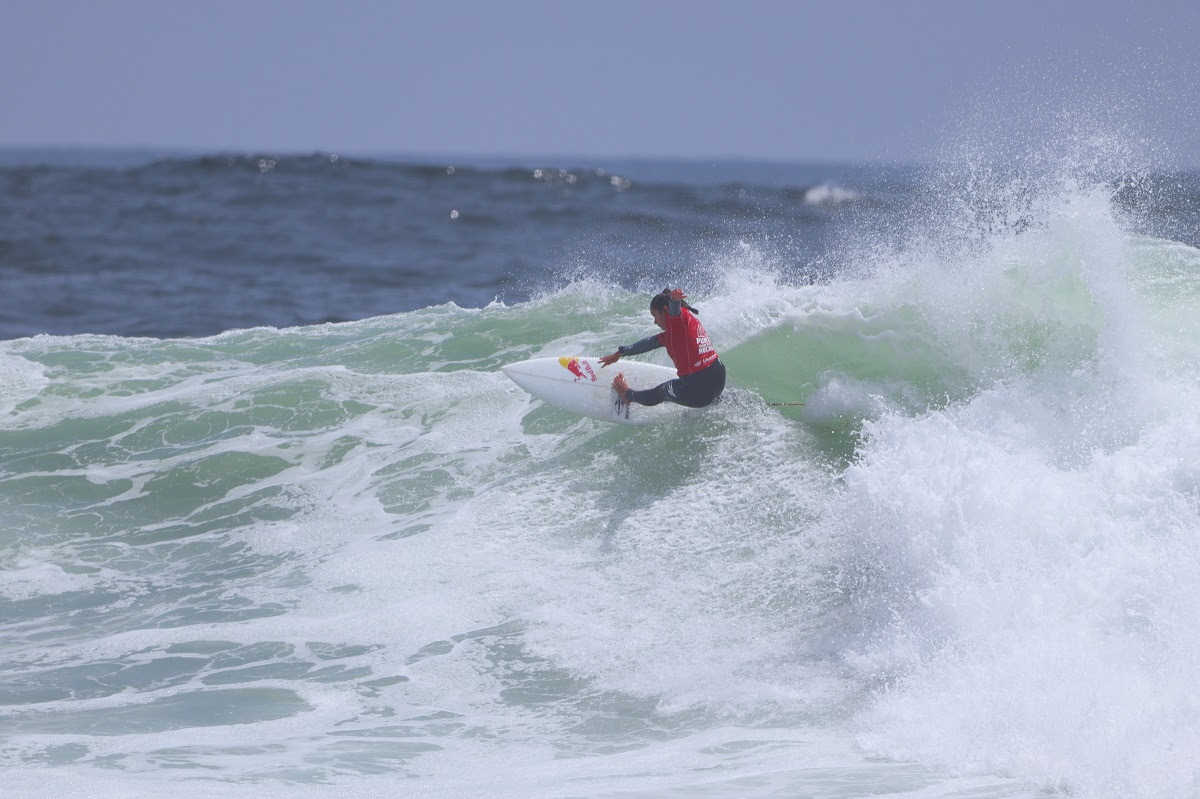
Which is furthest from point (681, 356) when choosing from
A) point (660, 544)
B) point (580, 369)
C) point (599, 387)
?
point (660, 544)

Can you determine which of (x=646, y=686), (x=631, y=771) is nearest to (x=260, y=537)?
(x=646, y=686)

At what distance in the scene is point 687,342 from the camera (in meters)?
8.55

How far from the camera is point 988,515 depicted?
6.57 m

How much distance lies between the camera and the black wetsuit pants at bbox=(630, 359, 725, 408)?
8.77m

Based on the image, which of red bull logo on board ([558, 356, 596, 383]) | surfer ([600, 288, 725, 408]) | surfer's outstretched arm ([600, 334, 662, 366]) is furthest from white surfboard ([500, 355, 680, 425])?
surfer's outstretched arm ([600, 334, 662, 366])

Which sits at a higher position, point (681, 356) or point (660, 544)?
point (681, 356)

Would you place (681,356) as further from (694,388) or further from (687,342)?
(694,388)

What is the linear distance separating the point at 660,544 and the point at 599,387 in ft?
6.32

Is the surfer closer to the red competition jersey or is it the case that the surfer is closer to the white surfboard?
the red competition jersey

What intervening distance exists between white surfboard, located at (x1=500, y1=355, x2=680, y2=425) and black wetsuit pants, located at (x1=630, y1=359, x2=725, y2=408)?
0.25 meters

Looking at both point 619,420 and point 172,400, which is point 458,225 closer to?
point 172,400

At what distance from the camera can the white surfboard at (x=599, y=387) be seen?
9211 millimetres

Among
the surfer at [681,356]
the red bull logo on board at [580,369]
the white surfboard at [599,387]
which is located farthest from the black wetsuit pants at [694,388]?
the red bull logo on board at [580,369]

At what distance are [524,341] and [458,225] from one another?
19.6 metres
